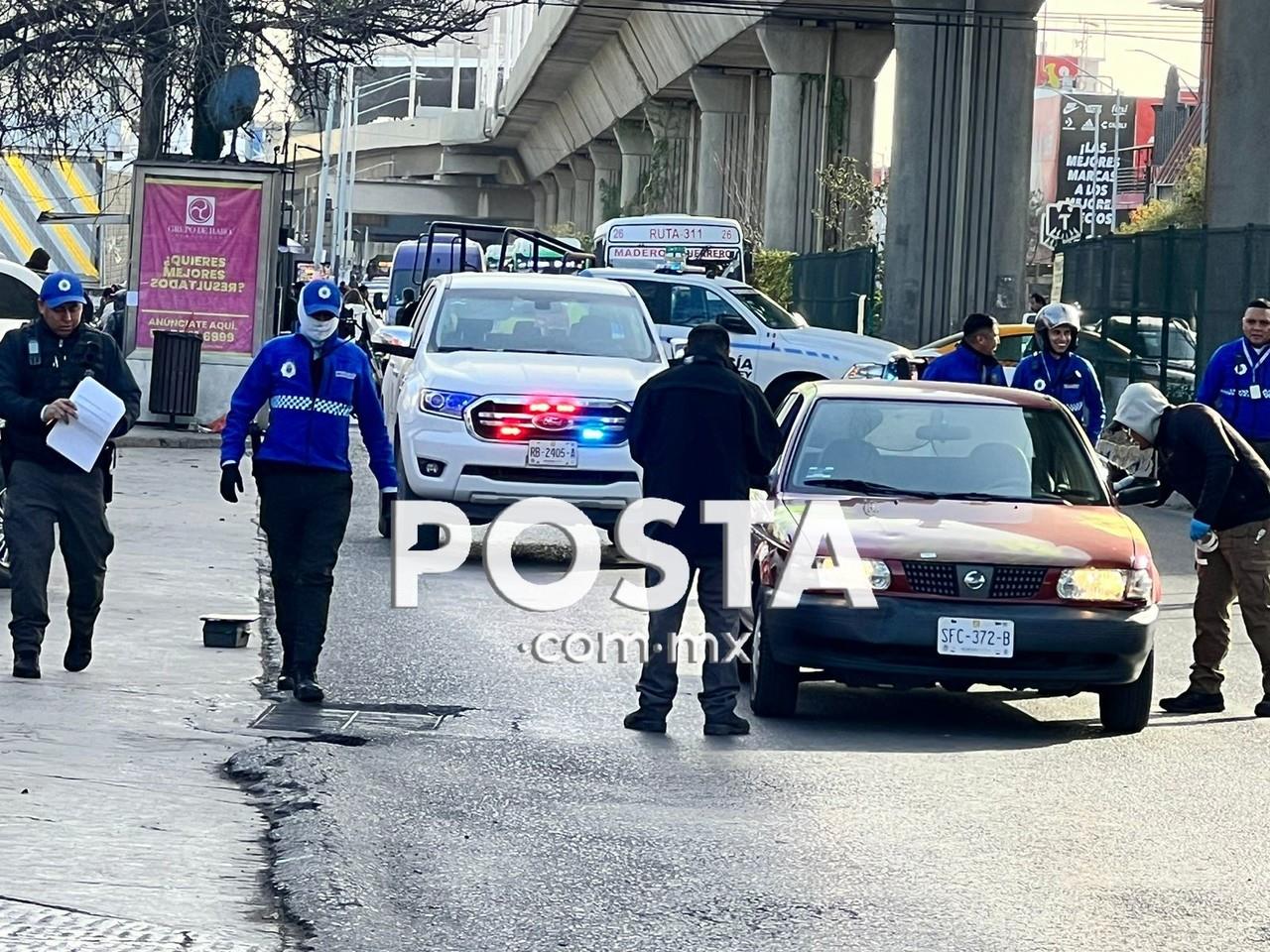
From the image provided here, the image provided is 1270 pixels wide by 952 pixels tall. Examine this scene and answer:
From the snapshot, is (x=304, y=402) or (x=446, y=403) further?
(x=446, y=403)

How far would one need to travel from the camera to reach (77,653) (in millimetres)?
10977

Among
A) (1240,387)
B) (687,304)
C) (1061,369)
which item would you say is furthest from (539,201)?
(1240,387)

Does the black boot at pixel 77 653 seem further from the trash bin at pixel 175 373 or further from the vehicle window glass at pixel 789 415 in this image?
the trash bin at pixel 175 373

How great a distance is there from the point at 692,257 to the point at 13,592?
2991 centimetres

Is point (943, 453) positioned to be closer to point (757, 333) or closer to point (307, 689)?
point (307, 689)

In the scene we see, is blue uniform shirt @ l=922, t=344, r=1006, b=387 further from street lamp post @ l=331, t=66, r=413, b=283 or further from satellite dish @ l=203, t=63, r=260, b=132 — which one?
street lamp post @ l=331, t=66, r=413, b=283

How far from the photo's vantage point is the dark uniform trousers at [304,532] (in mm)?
10562

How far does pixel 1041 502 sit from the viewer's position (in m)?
11.0

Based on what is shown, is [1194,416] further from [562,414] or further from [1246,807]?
[562,414]

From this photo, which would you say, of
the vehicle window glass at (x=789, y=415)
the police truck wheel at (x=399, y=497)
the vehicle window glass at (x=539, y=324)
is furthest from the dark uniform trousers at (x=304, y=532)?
the vehicle window glass at (x=539, y=324)

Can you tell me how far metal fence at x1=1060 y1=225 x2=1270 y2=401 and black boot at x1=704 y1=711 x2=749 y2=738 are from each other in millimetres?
14351

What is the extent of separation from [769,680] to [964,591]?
0.99m

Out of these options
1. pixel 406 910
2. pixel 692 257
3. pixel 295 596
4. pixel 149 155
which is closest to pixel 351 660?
pixel 295 596

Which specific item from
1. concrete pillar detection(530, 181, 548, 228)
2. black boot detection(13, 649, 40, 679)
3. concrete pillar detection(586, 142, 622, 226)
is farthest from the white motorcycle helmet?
concrete pillar detection(530, 181, 548, 228)
